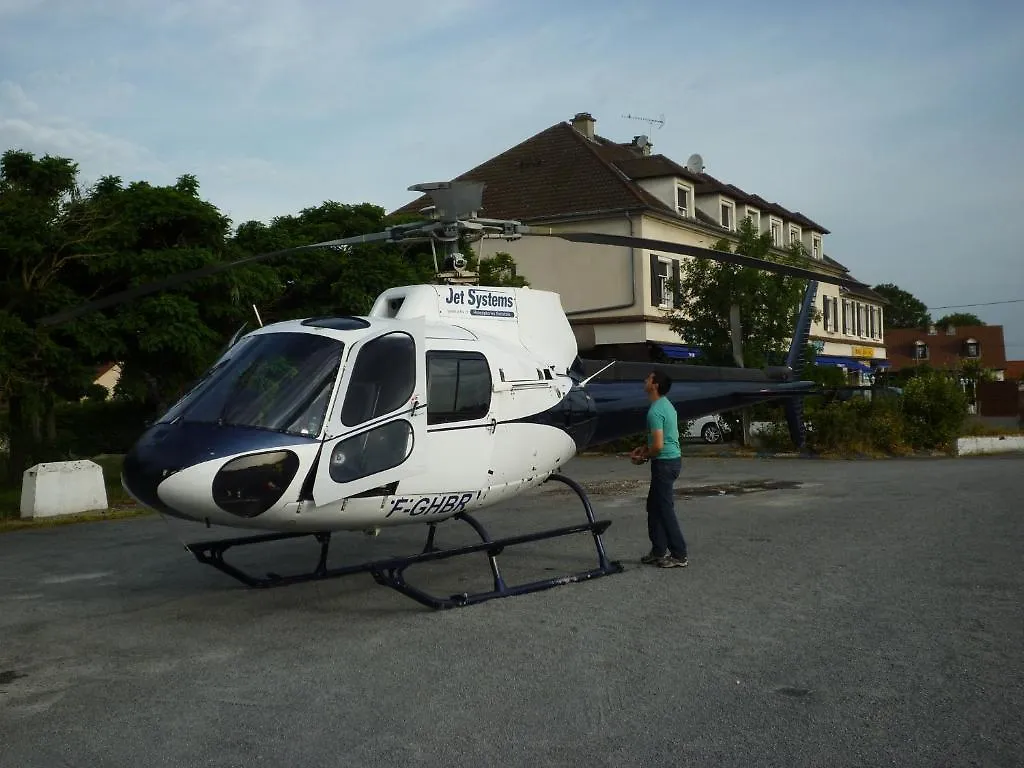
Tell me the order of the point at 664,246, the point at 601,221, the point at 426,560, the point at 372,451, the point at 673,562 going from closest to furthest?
the point at 372,451
the point at 426,560
the point at 664,246
the point at 673,562
the point at 601,221

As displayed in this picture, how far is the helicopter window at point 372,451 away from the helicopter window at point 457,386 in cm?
35

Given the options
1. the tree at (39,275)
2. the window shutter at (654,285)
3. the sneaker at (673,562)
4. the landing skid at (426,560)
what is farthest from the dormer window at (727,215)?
the landing skid at (426,560)

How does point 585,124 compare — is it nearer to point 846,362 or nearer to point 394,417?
point 846,362

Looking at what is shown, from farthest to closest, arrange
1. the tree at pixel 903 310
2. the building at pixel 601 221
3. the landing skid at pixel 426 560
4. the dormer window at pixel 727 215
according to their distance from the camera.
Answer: the tree at pixel 903 310, the dormer window at pixel 727 215, the building at pixel 601 221, the landing skid at pixel 426 560

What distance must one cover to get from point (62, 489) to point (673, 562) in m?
9.95

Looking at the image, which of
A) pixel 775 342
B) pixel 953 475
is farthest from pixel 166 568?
pixel 775 342

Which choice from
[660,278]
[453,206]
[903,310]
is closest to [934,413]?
[660,278]

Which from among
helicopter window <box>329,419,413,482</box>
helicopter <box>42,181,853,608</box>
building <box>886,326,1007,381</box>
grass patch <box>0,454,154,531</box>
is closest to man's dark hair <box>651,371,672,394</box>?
helicopter <box>42,181,853,608</box>

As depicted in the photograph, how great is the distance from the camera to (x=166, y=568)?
32.9ft

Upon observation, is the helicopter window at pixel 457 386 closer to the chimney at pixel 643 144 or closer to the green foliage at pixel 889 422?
the green foliage at pixel 889 422

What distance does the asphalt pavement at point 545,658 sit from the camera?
4.82 metres

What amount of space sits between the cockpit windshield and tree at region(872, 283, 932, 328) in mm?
108621

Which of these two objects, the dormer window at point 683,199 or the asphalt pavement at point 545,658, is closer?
the asphalt pavement at point 545,658

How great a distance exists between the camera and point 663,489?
29.9ft
